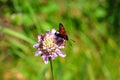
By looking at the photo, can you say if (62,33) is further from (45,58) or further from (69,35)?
(69,35)

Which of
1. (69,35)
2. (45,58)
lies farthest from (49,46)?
(69,35)

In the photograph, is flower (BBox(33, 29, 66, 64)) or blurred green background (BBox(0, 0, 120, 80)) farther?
blurred green background (BBox(0, 0, 120, 80))

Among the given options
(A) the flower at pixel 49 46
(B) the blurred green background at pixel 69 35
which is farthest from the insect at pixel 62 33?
(B) the blurred green background at pixel 69 35

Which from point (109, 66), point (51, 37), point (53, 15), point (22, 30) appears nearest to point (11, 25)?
point (22, 30)

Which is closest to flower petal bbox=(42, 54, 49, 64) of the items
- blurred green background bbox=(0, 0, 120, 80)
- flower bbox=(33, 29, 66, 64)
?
flower bbox=(33, 29, 66, 64)

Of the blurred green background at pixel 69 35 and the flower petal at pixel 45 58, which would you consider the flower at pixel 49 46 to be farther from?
the blurred green background at pixel 69 35

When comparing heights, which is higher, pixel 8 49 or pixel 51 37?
pixel 8 49

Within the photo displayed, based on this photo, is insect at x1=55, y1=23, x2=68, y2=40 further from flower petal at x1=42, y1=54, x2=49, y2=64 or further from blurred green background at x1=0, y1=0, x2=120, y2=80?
blurred green background at x1=0, y1=0, x2=120, y2=80

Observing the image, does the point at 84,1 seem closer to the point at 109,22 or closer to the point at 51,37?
the point at 109,22
